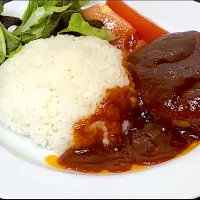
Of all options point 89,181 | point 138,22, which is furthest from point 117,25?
point 89,181

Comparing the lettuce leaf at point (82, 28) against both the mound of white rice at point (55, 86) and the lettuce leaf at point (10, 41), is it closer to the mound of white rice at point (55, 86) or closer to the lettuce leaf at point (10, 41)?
the mound of white rice at point (55, 86)

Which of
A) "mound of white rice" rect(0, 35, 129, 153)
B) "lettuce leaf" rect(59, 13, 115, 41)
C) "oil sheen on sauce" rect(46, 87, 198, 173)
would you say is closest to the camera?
"oil sheen on sauce" rect(46, 87, 198, 173)

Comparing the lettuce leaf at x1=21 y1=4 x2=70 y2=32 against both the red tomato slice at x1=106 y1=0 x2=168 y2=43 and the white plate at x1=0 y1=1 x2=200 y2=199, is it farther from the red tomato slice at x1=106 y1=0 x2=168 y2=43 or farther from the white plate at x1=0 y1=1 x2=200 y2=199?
the white plate at x1=0 y1=1 x2=200 y2=199

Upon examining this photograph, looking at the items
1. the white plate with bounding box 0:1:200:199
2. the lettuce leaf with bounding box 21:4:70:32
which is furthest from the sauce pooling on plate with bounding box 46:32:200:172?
the lettuce leaf with bounding box 21:4:70:32

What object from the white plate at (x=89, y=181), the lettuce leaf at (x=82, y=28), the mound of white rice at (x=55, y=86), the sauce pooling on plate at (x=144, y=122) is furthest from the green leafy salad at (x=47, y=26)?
the white plate at (x=89, y=181)

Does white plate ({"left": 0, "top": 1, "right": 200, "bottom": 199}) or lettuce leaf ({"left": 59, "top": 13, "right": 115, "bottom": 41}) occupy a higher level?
lettuce leaf ({"left": 59, "top": 13, "right": 115, "bottom": 41})

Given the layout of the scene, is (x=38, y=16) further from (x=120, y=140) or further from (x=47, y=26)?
(x=120, y=140)
